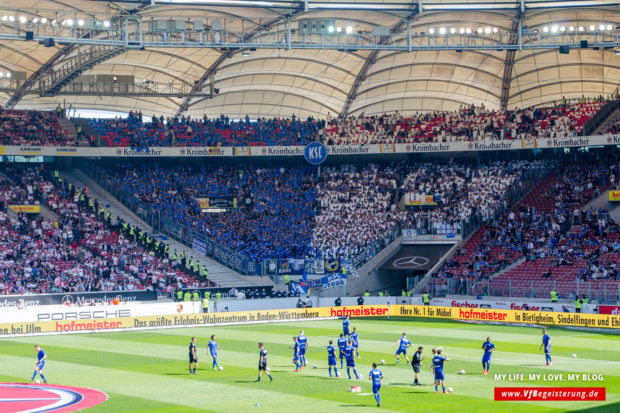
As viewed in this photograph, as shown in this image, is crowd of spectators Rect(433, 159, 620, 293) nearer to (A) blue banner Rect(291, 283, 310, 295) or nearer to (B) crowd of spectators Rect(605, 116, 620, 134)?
(B) crowd of spectators Rect(605, 116, 620, 134)

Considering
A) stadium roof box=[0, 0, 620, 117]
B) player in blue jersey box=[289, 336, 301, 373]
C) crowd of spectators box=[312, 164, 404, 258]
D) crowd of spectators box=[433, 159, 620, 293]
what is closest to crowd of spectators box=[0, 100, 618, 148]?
stadium roof box=[0, 0, 620, 117]

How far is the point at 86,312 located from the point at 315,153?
25149 mm

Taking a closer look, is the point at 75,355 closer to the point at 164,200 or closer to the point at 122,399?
the point at 122,399

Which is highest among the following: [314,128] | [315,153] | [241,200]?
[314,128]

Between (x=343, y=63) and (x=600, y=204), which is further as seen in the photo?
(x=343, y=63)

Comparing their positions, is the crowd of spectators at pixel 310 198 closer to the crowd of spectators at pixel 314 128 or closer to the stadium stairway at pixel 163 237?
the stadium stairway at pixel 163 237

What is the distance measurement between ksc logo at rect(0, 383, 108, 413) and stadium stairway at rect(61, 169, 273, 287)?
3176 cm

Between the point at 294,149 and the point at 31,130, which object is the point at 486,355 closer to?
the point at 294,149

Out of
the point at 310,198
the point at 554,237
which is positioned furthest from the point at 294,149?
the point at 554,237

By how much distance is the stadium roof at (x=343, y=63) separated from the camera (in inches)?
2062

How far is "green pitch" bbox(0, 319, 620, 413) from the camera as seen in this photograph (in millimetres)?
24125

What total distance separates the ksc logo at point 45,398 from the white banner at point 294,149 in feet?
127

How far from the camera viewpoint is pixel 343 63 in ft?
217

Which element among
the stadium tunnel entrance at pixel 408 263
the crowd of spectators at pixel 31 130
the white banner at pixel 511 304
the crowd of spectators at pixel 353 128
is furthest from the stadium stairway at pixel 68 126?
the white banner at pixel 511 304
